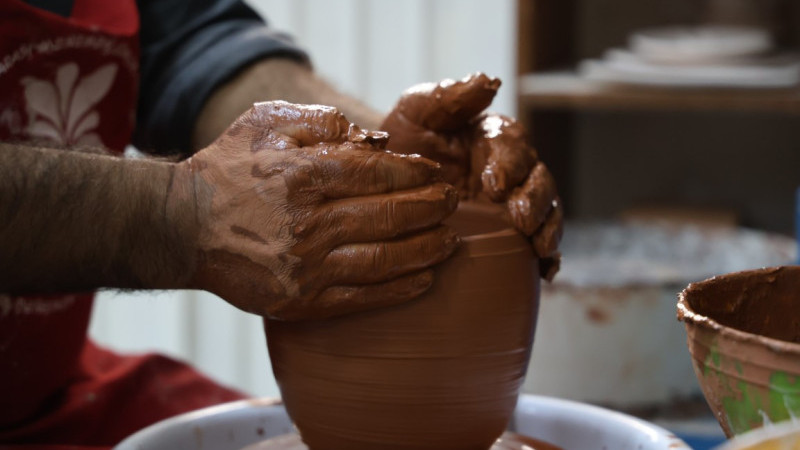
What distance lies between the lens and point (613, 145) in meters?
2.42

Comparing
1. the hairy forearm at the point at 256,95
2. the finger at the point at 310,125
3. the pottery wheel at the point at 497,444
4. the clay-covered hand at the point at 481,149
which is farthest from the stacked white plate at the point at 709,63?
the finger at the point at 310,125

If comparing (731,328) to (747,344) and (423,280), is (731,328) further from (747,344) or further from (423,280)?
(423,280)

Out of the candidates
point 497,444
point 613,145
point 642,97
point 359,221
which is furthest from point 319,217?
point 613,145

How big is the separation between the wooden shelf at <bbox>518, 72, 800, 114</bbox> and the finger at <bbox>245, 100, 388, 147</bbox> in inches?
45.8

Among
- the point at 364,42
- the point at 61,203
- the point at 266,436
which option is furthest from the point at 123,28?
the point at 364,42

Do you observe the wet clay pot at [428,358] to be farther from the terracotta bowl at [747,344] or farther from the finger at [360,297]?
the terracotta bowl at [747,344]

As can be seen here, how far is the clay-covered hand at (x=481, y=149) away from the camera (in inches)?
35.4

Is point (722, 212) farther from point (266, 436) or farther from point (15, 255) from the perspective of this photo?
point (15, 255)

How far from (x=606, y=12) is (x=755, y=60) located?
0.58m

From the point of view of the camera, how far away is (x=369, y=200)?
31.1 inches

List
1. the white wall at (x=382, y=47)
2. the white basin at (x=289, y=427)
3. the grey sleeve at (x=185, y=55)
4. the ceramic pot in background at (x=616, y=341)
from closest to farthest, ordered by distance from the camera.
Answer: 1. the white basin at (x=289, y=427)
2. the grey sleeve at (x=185, y=55)
3. the ceramic pot in background at (x=616, y=341)
4. the white wall at (x=382, y=47)

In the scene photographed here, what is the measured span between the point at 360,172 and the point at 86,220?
0.25 metres

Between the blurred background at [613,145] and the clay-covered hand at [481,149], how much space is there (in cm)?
61

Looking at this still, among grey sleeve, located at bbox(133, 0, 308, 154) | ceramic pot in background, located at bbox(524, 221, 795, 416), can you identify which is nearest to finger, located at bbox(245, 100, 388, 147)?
grey sleeve, located at bbox(133, 0, 308, 154)
